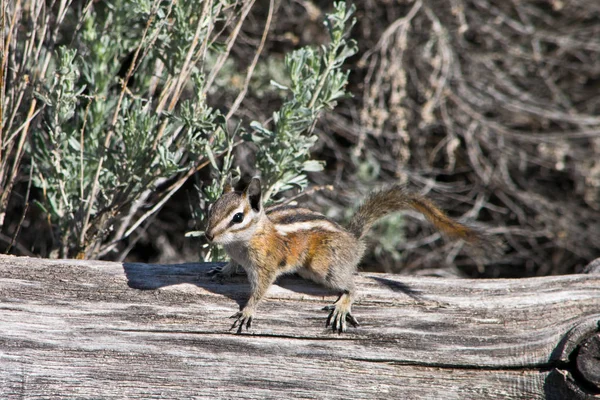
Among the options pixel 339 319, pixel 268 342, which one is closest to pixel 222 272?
pixel 268 342

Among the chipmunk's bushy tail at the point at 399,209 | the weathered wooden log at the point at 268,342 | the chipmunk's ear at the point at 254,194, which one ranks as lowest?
the weathered wooden log at the point at 268,342

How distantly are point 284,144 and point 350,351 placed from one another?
1.14 metres

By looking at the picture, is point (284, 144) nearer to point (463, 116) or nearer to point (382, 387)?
point (382, 387)

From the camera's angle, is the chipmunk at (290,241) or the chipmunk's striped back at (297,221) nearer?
the chipmunk at (290,241)

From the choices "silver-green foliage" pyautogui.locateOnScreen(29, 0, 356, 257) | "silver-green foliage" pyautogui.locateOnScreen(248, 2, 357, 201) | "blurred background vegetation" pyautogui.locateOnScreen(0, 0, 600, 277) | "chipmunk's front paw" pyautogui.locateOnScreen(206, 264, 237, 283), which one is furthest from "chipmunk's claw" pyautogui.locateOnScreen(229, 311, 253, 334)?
"blurred background vegetation" pyautogui.locateOnScreen(0, 0, 600, 277)

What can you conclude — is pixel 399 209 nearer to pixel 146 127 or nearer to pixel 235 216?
pixel 235 216

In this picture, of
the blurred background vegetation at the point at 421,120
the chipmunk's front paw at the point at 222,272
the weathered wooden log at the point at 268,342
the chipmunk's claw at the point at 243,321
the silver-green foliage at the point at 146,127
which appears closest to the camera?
the weathered wooden log at the point at 268,342

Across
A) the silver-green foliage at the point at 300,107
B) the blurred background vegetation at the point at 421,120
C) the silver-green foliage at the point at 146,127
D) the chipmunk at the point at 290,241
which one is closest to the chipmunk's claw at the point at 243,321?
the chipmunk at the point at 290,241

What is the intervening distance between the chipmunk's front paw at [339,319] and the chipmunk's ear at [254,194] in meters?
0.60

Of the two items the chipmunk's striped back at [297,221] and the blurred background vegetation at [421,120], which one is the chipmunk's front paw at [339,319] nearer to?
the chipmunk's striped back at [297,221]

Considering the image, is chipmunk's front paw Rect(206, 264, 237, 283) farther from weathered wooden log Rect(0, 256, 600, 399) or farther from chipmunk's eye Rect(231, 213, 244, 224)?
chipmunk's eye Rect(231, 213, 244, 224)

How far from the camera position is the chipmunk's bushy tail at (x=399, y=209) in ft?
11.3

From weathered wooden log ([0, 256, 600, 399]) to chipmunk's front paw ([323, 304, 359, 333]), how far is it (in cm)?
3

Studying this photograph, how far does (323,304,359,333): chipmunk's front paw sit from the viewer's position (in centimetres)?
316
